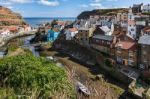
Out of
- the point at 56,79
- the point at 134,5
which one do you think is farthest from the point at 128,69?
the point at 134,5

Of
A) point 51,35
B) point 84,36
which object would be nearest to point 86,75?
point 84,36

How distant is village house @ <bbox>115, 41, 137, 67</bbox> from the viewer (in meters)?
35.9

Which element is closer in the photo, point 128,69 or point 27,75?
point 27,75

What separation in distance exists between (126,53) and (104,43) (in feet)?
28.2

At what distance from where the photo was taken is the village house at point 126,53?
118 ft

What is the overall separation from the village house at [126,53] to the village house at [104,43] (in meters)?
2.35

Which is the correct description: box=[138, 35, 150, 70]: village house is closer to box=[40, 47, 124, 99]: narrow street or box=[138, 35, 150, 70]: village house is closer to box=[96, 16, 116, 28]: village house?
box=[40, 47, 124, 99]: narrow street

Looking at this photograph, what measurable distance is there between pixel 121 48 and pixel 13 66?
68.7 feet

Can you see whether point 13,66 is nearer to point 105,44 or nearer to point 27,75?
point 27,75

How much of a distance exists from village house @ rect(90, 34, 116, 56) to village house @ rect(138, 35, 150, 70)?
682cm

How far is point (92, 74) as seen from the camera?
35.6 meters

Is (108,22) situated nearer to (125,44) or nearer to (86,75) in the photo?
(125,44)

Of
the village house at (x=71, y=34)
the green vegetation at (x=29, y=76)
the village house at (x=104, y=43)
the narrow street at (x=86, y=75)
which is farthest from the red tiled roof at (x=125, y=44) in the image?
the village house at (x=71, y=34)

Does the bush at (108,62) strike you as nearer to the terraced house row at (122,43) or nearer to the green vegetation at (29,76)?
the terraced house row at (122,43)
